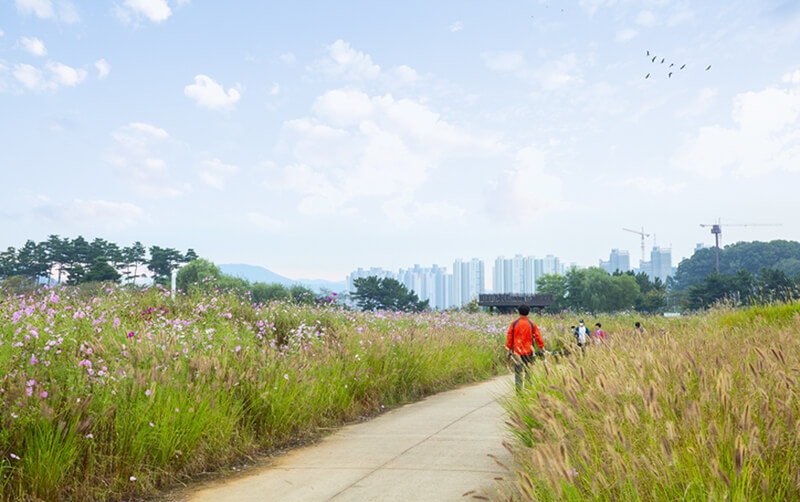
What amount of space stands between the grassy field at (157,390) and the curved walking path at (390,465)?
499mm

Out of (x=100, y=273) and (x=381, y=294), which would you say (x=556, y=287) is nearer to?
(x=381, y=294)

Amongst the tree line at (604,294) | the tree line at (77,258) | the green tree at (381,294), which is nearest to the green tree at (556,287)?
the tree line at (604,294)

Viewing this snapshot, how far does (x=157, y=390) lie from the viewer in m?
5.47

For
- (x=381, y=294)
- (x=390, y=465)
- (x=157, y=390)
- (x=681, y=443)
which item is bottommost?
(x=390, y=465)

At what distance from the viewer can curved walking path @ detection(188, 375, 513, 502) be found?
4.94 m

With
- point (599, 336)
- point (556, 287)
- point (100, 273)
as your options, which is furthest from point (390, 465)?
point (556, 287)

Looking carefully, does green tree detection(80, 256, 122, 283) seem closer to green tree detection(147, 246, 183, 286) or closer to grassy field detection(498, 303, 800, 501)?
green tree detection(147, 246, 183, 286)

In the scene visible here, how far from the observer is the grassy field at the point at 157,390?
457 centimetres

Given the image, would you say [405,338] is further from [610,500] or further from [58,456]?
[610,500]

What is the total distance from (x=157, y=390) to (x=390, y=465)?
2.43 meters

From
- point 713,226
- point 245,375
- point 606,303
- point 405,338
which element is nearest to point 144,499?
point 245,375

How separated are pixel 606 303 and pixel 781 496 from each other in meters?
81.5

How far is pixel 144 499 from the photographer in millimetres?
4918

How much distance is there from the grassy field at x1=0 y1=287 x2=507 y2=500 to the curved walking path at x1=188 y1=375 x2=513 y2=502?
1.64 feet
